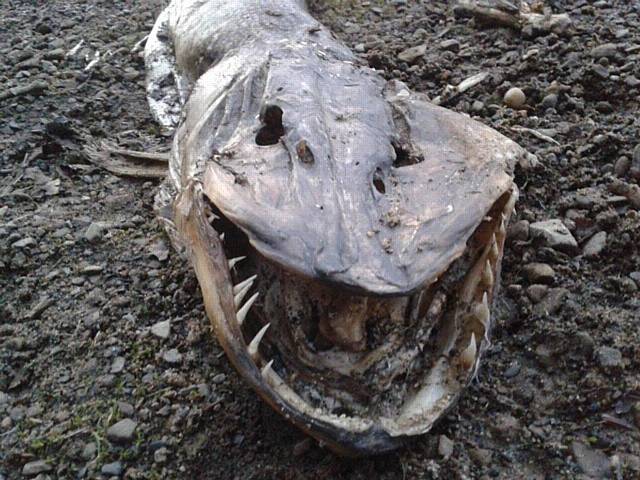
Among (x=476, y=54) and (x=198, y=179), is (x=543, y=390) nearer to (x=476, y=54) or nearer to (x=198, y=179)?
(x=198, y=179)

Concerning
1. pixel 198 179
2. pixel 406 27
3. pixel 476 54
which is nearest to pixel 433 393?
pixel 198 179

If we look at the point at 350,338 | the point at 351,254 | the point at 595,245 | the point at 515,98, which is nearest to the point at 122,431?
the point at 350,338

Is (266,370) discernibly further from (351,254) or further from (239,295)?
(351,254)

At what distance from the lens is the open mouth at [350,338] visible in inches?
82.5

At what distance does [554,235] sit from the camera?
3047mm

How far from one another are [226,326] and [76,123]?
288cm

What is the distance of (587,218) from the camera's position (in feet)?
10.3

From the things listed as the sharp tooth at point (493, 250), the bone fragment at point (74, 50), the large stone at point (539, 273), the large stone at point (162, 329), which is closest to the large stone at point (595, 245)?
the large stone at point (539, 273)

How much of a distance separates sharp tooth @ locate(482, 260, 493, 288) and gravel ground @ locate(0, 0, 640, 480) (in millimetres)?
391

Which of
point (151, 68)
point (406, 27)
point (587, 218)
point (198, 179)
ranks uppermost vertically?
point (198, 179)

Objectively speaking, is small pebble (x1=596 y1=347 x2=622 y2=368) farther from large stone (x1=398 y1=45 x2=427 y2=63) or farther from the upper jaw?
large stone (x1=398 y1=45 x2=427 y2=63)

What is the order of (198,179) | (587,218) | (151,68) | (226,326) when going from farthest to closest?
(151,68) → (587,218) → (198,179) → (226,326)

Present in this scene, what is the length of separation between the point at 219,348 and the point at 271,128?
0.84 metres

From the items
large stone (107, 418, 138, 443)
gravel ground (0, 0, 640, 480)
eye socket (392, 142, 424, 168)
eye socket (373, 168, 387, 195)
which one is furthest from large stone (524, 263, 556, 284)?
large stone (107, 418, 138, 443)
